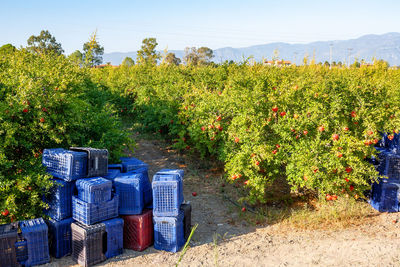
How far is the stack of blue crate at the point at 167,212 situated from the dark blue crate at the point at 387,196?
388cm

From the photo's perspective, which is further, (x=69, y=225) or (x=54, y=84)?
(x=54, y=84)

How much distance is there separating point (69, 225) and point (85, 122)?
209 cm

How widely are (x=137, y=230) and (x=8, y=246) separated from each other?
1.60m

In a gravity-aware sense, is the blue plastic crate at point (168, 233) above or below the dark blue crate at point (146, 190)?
below

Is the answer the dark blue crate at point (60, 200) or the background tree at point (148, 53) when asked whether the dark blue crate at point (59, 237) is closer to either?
the dark blue crate at point (60, 200)

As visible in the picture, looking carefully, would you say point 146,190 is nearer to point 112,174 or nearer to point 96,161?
point 112,174

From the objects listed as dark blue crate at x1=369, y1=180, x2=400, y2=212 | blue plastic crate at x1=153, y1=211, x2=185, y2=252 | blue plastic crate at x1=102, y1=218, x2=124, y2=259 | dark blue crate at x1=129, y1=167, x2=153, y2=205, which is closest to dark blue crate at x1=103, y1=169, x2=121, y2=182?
dark blue crate at x1=129, y1=167, x2=153, y2=205

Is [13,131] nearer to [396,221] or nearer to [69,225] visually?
[69,225]

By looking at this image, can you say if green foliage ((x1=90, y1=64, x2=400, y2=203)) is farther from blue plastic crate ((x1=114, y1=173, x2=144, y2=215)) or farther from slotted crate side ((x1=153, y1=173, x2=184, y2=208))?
blue plastic crate ((x1=114, y1=173, x2=144, y2=215))

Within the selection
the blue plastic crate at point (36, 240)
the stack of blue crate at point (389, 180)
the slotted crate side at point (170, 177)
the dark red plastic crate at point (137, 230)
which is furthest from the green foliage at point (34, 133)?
the stack of blue crate at point (389, 180)

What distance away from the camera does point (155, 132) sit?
1224 centimetres

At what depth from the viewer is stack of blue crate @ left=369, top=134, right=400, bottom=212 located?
601 centimetres

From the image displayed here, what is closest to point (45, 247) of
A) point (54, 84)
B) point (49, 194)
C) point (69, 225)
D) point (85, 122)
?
point (69, 225)

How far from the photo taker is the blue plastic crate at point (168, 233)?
466 cm
